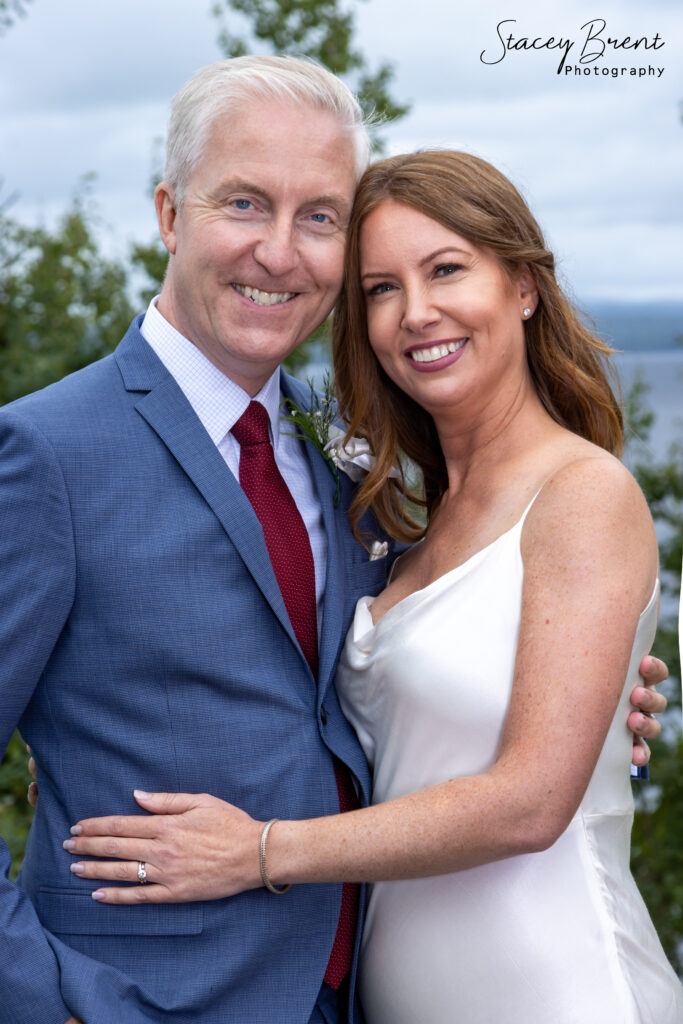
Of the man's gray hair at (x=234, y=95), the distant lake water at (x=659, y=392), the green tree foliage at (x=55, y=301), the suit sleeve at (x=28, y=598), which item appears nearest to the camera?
the suit sleeve at (x=28, y=598)

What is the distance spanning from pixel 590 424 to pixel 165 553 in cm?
114

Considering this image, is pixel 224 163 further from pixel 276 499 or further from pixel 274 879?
pixel 274 879


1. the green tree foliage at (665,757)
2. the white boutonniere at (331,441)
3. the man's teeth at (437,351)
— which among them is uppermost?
the man's teeth at (437,351)

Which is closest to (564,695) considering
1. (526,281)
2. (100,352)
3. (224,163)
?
(526,281)

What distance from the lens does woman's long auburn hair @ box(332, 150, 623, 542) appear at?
2.74 m

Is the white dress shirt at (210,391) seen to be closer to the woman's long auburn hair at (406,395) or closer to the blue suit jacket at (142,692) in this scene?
the blue suit jacket at (142,692)

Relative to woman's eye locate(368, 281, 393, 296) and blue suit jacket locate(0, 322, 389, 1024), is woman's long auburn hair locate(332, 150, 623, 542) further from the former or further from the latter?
blue suit jacket locate(0, 322, 389, 1024)

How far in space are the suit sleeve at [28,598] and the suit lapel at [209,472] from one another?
281mm

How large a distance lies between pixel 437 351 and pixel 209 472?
25.3 inches

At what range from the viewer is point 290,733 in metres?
2.56

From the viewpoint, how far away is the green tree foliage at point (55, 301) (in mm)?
6527

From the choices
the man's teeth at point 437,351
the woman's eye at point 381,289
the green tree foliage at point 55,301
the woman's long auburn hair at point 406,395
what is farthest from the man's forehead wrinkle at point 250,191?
the green tree foliage at point 55,301
